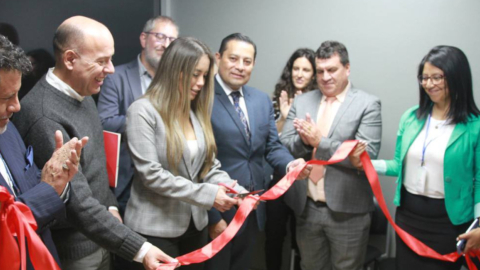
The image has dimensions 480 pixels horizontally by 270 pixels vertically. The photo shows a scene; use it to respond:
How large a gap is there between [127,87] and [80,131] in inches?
40.8

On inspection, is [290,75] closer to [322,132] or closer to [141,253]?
[322,132]

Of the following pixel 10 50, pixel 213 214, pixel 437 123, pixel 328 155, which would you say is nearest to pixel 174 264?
pixel 213 214

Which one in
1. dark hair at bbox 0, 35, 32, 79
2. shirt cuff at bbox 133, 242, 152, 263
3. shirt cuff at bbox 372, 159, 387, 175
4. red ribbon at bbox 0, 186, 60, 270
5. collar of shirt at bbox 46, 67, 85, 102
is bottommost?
shirt cuff at bbox 133, 242, 152, 263

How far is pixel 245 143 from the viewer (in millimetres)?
2775

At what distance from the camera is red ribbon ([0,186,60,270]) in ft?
4.64

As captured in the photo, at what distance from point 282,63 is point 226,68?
1478 mm

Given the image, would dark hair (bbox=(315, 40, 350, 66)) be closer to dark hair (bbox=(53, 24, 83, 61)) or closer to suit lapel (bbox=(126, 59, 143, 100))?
suit lapel (bbox=(126, 59, 143, 100))

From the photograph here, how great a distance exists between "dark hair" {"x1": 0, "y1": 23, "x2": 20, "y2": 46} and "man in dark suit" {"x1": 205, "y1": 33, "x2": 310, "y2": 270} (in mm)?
1193

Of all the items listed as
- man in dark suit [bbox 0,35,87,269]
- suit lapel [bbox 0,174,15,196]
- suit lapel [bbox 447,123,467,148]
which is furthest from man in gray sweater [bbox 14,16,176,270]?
suit lapel [bbox 447,123,467,148]

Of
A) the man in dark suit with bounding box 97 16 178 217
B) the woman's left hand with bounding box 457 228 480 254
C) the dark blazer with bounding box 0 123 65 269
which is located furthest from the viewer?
the man in dark suit with bounding box 97 16 178 217

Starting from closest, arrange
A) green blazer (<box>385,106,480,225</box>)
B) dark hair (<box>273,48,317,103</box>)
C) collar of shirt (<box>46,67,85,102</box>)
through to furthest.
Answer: collar of shirt (<box>46,67,85,102</box>) < green blazer (<box>385,106,480,225</box>) < dark hair (<box>273,48,317,103</box>)

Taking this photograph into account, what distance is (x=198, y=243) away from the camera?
2367mm

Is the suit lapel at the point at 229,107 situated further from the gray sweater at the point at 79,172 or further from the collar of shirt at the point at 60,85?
the collar of shirt at the point at 60,85

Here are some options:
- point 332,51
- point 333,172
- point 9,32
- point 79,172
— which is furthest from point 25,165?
point 332,51
